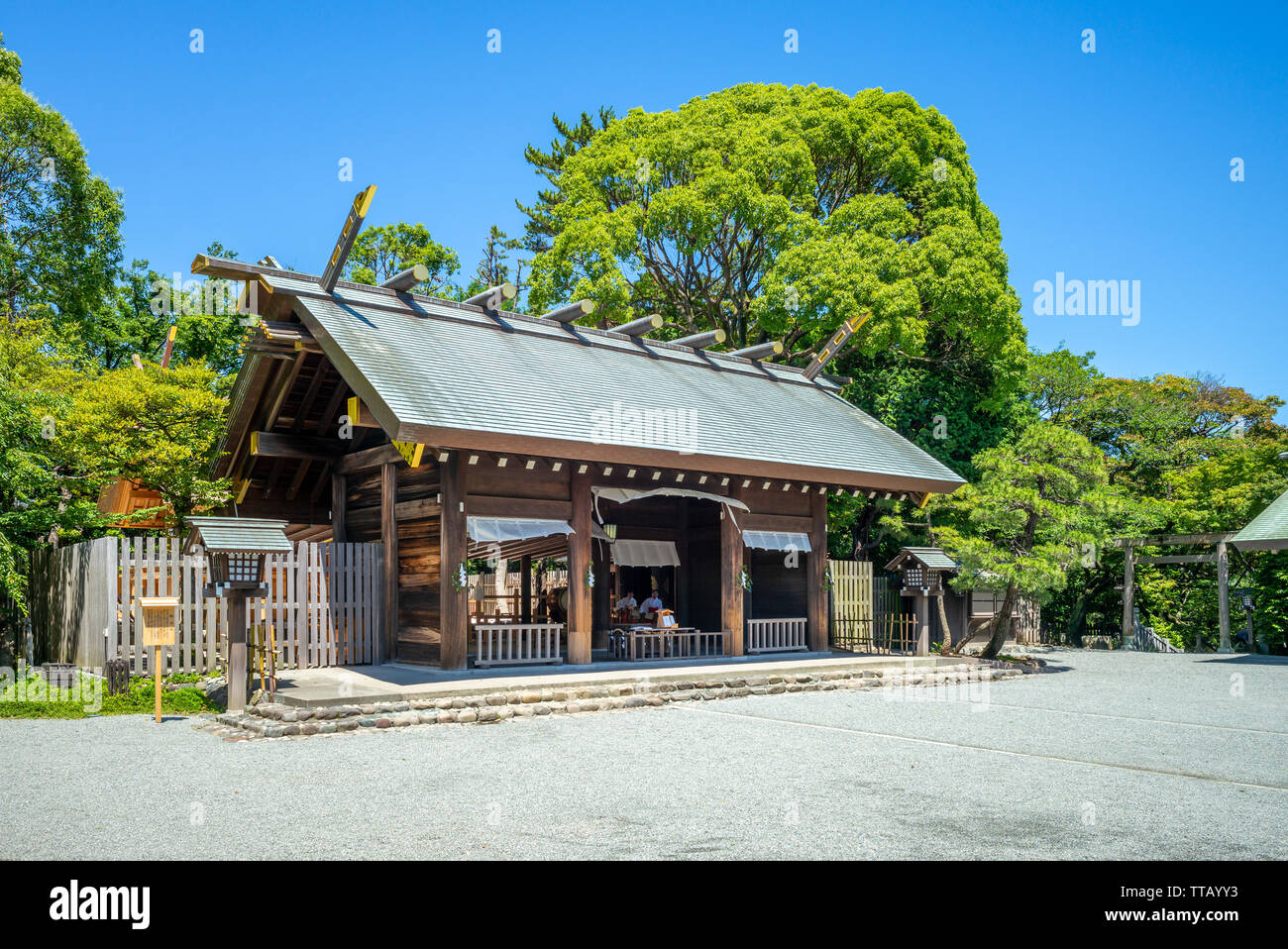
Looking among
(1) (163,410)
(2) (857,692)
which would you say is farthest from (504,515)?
(1) (163,410)

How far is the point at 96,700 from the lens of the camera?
1146 cm

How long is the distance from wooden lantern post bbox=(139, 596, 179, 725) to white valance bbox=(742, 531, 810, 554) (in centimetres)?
878

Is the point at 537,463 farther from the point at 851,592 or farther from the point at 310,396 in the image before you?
the point at 851,592

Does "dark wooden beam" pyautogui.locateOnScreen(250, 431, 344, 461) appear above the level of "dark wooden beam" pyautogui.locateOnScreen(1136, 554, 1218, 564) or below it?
above

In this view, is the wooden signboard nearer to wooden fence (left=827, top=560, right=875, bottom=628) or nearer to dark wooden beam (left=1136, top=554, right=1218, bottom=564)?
wooden fence (left=827, top=560, right=875, bottom=628)

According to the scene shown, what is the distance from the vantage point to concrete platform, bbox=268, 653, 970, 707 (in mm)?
10703

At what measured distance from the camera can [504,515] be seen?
43.4 ft

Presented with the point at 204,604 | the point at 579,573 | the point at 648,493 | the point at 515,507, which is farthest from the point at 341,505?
the point at 648,493

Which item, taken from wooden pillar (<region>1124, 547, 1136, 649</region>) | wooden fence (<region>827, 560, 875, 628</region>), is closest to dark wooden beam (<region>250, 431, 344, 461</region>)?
wooden fence (<region>827, 560, 875, 628</region>)

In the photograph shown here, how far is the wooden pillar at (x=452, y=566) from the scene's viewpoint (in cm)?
1268

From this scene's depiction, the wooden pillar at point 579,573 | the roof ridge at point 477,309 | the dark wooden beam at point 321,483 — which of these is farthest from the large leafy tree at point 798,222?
the wooden pillar at point 579,573

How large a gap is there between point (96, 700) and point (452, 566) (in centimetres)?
441

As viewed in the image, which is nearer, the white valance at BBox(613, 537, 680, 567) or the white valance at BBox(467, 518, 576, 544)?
the white valance at BBox(467, 518, 576, 544)

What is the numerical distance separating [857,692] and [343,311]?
9406 millimetres
